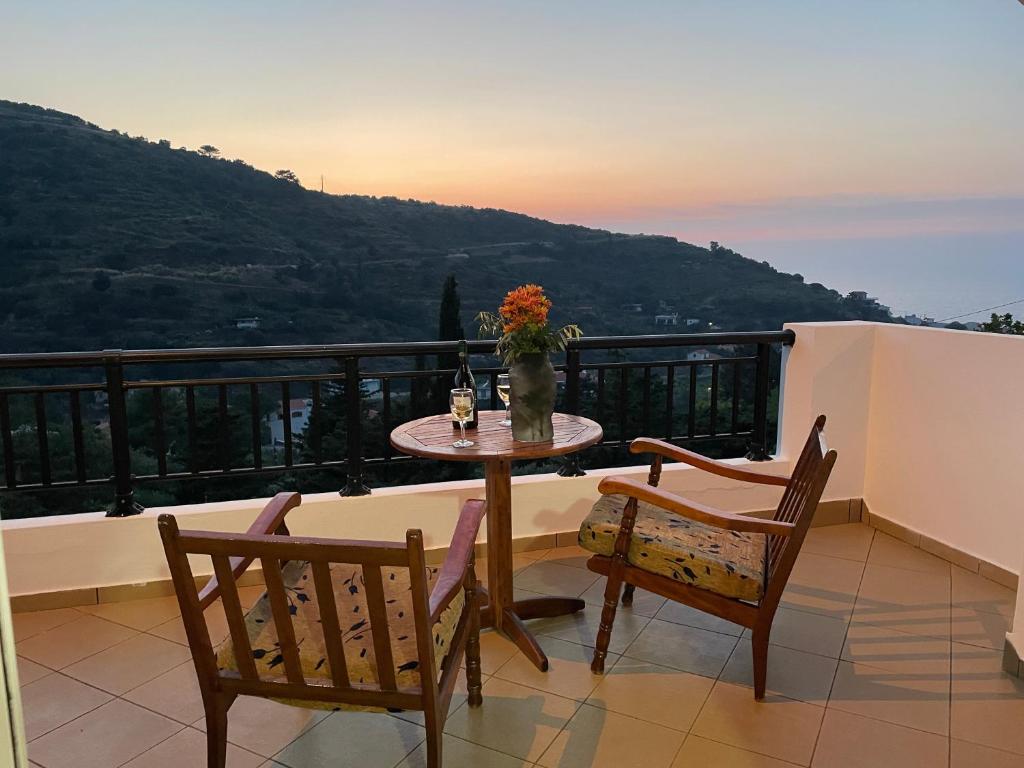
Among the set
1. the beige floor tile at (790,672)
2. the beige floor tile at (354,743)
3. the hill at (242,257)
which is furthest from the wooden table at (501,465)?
the hill at (242,257)

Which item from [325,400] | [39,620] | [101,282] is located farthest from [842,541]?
[101,282]

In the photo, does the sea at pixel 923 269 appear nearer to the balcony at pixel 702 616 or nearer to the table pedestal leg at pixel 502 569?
the balcony at pixel 702 616

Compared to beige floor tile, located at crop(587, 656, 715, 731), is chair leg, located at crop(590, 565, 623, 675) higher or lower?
higher

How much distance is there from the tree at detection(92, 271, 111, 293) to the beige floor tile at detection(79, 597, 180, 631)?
781cm

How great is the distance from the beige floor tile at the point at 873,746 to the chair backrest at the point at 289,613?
4.23ft

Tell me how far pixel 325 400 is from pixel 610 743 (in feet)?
7.17

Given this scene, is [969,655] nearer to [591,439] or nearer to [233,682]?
[591,439]

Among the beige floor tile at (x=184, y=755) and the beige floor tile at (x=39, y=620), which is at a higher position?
the beige floor tile at (x=39, y=620)

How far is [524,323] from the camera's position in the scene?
2.48 meters

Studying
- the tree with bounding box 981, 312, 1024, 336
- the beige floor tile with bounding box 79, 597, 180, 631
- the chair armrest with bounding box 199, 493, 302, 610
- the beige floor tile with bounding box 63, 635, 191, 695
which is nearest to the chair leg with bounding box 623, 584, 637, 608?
the chair armrest with bounding box 199, 493, 302, 610

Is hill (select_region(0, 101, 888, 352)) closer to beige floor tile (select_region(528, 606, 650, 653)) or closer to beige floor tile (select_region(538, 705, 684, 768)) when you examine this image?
beige floor tile (select_region(528, 606, 650, 653))

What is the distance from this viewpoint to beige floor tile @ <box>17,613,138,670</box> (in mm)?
2584

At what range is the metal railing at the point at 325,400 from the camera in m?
2.96

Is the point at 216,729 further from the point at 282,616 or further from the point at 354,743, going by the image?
the point at 354,743
